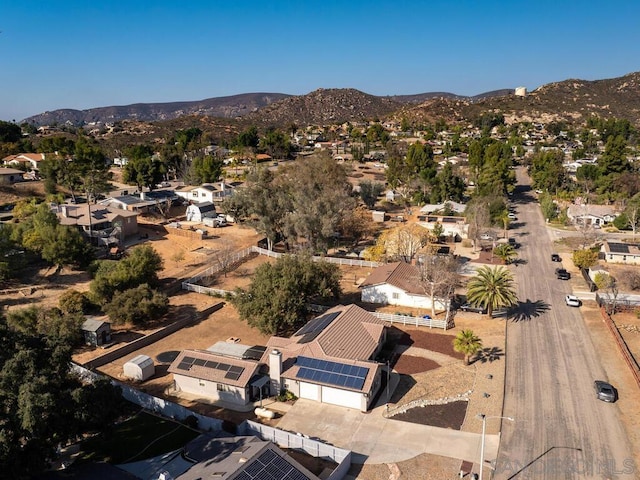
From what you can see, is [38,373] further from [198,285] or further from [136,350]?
[198,285]

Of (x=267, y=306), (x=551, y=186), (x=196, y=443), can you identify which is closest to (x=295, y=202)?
(x=267, y=306)

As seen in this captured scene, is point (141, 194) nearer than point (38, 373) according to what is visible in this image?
No

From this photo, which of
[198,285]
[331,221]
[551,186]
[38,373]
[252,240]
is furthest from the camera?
[551,186]

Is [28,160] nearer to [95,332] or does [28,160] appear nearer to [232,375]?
[95,332]

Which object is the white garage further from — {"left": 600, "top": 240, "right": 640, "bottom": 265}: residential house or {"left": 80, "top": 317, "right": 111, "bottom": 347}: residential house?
{"left": 600, "top": 240, "right": 640, "bottom": 265}: residential house

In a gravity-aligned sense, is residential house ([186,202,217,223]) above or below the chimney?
above

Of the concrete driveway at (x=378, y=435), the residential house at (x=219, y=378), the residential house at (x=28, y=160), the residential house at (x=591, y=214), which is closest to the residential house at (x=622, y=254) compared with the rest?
the residential house at (x=591, y=214)

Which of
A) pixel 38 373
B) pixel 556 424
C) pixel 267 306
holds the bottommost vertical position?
pixel 556 424

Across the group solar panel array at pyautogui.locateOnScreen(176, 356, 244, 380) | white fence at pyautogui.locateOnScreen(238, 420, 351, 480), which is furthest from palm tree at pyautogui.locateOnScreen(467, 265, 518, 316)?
solar panel array at pyautogui.locateOnScreen(176, 356, 244, 380)
